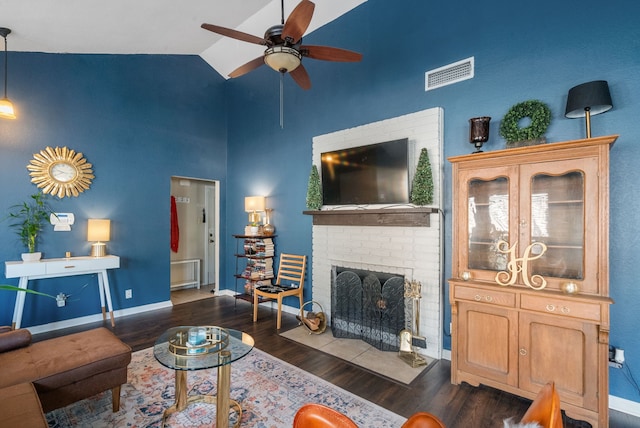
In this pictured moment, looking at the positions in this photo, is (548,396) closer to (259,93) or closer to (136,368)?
(136,368)

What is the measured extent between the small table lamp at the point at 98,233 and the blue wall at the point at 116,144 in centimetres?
20

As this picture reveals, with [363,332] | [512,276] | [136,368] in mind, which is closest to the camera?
[512,276]

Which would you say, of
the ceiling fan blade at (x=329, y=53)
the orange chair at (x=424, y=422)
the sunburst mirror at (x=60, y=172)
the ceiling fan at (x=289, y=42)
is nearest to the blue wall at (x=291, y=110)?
the sunburst mirror at (x=60, y=172)

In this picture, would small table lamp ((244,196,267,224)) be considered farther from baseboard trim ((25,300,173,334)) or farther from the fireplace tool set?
the fireplace tool set

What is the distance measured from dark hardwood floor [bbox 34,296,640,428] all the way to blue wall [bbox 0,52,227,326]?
629 mm

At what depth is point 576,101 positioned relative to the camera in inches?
88.0

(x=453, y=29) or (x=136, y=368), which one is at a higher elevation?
(x=453, y=29)

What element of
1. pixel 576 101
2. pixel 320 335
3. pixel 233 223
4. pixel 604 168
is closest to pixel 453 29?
pixel 576 101

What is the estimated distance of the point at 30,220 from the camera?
3.76 meters

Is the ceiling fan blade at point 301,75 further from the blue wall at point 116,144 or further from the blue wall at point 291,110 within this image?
the blue wall at point 116,144

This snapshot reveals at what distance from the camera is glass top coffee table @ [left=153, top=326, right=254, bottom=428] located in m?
1.92

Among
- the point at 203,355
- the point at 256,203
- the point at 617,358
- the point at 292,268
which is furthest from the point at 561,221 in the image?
the point at 256,203

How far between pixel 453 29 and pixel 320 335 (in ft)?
12.0

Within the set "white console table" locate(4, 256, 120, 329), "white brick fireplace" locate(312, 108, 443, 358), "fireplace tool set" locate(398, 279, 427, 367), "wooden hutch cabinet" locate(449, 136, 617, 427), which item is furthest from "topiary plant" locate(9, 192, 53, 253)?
"wooden hutch cabinet" locate(449, 136, 617, 427)
